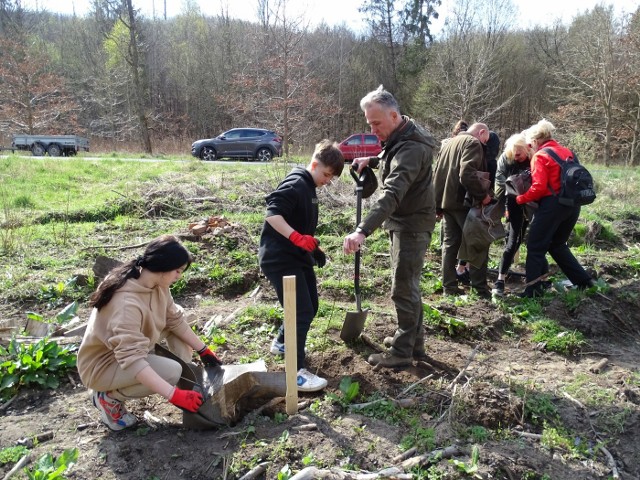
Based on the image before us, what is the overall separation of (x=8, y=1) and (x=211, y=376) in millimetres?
42063

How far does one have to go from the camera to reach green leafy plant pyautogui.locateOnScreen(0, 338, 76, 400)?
3348 mm

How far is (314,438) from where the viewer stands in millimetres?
2742

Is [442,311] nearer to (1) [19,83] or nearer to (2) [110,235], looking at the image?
(2) [110,235]

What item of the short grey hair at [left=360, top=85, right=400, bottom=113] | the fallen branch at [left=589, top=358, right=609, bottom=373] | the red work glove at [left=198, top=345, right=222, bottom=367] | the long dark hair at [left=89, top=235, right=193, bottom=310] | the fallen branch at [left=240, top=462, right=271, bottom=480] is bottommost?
the fallen branch at [left=589, top=358, right=609, bottom=373]

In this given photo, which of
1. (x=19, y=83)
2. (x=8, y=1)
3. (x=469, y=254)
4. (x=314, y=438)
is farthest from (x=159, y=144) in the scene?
(x=314, y=438)

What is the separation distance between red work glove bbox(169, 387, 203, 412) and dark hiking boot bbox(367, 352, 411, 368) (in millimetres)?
1618

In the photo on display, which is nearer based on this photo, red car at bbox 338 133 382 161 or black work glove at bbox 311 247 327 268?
black work glove at bbox 311 247 327 268

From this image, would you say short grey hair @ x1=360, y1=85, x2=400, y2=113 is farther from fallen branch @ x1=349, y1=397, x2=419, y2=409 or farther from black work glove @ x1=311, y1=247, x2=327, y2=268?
fallen branch @ x1=349, y1=397, x2=419, y2=409

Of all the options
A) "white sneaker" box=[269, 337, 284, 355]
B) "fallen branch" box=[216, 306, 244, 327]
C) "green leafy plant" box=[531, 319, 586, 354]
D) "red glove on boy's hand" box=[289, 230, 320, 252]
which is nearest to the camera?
"red glove on boy's hand" box=[289, 230, 320, 252]

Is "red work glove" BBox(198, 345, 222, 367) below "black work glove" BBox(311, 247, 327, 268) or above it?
below

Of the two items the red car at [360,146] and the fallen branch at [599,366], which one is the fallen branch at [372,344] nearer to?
the fallen branch at [599,366]

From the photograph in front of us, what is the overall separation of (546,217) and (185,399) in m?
4.28

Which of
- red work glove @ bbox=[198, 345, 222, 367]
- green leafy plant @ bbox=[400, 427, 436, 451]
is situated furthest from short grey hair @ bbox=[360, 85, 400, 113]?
green leafy plant @ bbox=[400, 427, 436, 451]

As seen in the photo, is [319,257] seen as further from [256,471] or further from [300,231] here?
[256,471]
